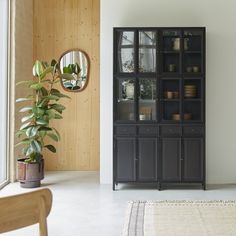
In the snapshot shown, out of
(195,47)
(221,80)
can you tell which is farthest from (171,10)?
(221,80)

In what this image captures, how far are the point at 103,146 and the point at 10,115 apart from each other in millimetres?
1481

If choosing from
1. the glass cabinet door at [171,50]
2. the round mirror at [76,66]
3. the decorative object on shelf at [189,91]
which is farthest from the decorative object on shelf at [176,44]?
the round mirror at [76,66]

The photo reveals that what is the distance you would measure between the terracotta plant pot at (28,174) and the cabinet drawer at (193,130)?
2.15 metres

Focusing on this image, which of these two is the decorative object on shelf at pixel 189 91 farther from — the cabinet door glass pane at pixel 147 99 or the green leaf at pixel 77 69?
the green leaf at pixel 77 69

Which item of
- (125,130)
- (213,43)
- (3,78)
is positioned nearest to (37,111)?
(3,78)

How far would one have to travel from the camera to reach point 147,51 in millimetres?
5012

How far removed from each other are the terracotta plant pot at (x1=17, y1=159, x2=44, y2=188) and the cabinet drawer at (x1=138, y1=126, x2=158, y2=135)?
155 cm

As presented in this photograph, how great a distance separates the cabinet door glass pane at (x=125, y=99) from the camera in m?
5.02

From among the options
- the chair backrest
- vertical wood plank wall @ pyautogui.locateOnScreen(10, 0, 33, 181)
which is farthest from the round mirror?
the chair backrest

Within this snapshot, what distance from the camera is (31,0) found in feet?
20.1

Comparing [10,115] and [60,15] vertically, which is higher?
[60,15]

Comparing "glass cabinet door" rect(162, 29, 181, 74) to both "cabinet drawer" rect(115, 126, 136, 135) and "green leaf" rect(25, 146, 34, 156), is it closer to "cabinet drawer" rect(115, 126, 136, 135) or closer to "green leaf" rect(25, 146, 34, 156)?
"cabinet drawer" rect(115, 126, 136, 135)

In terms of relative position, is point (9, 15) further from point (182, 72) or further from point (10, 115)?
point (182, 72)

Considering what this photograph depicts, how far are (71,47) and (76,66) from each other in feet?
1.17
